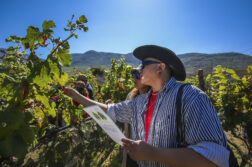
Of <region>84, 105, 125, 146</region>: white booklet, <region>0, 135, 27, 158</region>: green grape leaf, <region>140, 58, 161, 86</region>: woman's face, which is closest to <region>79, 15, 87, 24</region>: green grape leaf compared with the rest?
<region>84, 105, 125, 146</region>: white booklet

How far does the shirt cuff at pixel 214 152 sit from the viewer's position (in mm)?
963

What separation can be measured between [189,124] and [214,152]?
24 centimetres

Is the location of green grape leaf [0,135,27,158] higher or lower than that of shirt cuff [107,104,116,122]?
higher

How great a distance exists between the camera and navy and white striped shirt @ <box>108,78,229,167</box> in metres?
1.01

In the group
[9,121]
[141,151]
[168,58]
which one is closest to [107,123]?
[141,151]


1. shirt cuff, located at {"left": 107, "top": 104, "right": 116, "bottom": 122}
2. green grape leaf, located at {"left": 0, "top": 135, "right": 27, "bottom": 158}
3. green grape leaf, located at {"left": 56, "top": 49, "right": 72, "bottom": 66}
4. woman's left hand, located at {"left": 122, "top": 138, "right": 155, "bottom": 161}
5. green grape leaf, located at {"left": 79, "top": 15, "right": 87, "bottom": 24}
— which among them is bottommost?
woman's left hand, located at {"left": 122, "top": 138, "right": 155, "bottom": 161}

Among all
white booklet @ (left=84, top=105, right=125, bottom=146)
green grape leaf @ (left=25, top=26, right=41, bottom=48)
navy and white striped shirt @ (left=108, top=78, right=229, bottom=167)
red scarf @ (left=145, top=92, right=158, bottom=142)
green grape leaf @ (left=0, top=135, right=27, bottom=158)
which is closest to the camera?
green grape leaf @ (left=0, top=135, right=27, bottom=158)

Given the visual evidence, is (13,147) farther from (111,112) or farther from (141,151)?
(111,112)

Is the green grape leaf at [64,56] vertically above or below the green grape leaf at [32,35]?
below

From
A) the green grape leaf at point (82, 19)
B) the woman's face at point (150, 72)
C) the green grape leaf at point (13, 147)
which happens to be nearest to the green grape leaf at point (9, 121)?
the green grape leaf at point (13, 147)

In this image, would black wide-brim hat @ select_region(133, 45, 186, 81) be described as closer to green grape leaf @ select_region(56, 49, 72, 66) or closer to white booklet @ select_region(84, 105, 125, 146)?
white booklet @ select_region(84, 105, 125, 146)

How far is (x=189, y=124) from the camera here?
115cm

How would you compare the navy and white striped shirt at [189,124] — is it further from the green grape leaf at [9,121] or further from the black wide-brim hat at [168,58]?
the green grape leaf at [9,121]

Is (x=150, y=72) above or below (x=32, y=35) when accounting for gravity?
below
